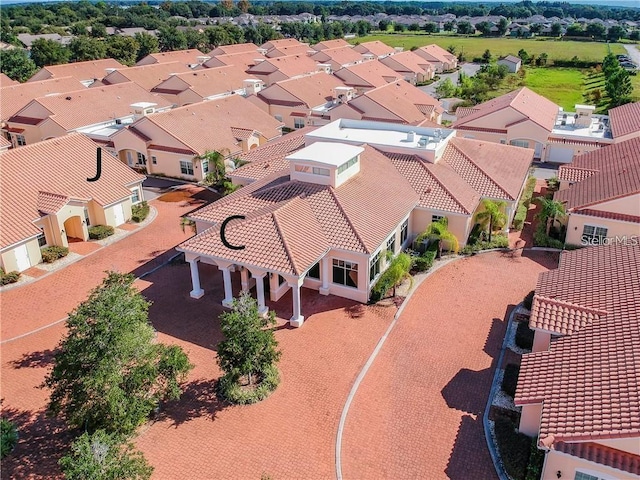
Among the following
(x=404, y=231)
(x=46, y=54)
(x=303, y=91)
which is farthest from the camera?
(x=46, y=54)

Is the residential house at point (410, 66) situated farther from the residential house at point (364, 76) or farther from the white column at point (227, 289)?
the white column at point (227, 289)

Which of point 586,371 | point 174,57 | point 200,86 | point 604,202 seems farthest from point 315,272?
point 174,57

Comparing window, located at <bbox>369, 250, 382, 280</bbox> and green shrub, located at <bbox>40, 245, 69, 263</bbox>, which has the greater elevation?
window, located at <bbox>369, 250, 382, 280</bbox>

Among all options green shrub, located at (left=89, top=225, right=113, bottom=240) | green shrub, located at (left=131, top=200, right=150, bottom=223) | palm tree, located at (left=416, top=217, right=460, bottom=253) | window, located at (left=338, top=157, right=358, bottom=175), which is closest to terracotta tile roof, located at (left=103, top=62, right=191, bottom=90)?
green shrub, located at (left=131, top=200, right=150, bottom=223)

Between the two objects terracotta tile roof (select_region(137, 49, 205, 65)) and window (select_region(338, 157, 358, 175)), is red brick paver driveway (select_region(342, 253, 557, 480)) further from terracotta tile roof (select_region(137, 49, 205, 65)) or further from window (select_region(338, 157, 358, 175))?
terracotta tile roof (select_region(137, 49, 205, 65))

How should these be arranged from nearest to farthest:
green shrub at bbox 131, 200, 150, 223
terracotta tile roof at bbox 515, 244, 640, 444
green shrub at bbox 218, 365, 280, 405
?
terracotta tile roof at bbox 515, 244, 640, 444, green shrub at bbox 218, 365, 280, 405, green shrub at bbox 131, 200, 150, 223

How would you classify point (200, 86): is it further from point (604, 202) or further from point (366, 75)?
point (604, 202)

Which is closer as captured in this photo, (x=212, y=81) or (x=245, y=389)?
(x=245, y=389)

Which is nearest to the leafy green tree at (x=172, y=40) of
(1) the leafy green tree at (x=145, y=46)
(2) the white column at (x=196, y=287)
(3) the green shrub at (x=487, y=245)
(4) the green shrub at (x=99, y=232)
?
(1) the leafy green tree at (x=145, y=46)
